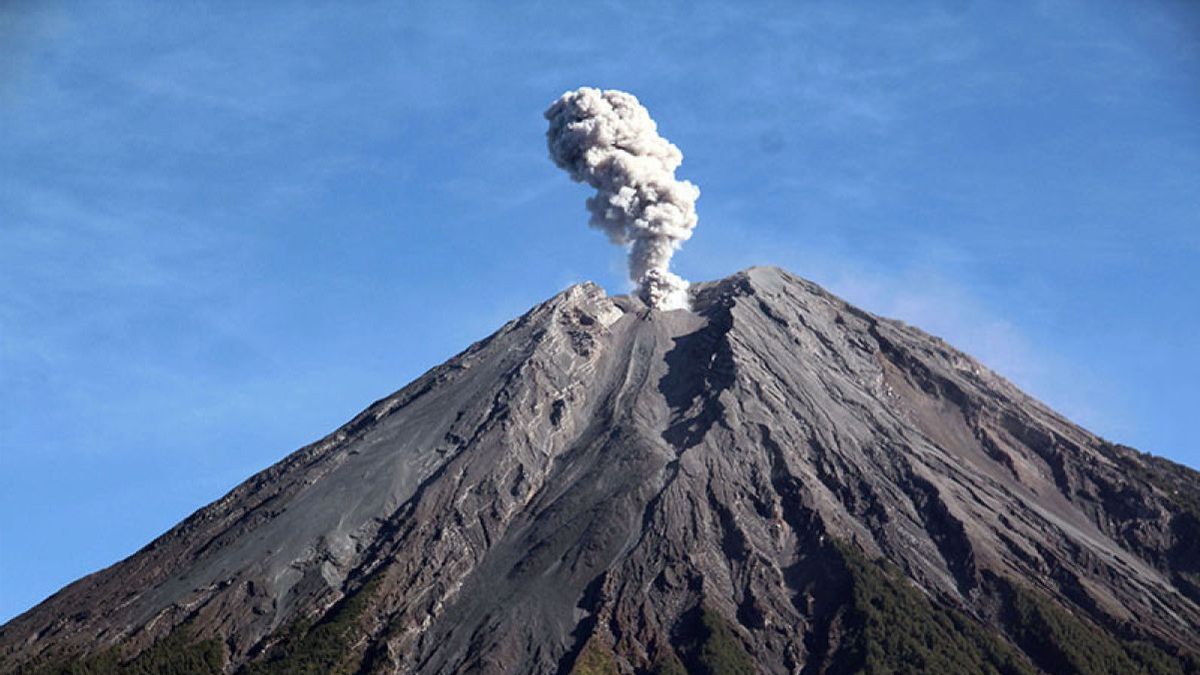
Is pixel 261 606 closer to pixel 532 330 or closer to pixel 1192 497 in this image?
pixel 532 330

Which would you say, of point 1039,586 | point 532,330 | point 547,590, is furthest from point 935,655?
point 532,330

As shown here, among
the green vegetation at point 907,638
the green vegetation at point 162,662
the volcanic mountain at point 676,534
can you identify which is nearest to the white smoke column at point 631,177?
the volcanic mountain at point 676,534

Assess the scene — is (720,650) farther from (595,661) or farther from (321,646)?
(321,646)

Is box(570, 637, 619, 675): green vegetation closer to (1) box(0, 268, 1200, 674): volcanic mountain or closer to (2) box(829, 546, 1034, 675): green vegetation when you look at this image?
(1) box(0, 268, 1200, 674): volcanic mountain

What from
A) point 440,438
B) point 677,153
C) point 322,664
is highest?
point 677,153

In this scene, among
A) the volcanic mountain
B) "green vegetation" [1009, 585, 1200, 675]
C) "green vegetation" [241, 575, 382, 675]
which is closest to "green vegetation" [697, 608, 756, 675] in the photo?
the volcanic mountain

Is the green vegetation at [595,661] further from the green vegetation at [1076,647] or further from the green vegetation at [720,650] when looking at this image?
the green vegetation at [1076,647]
